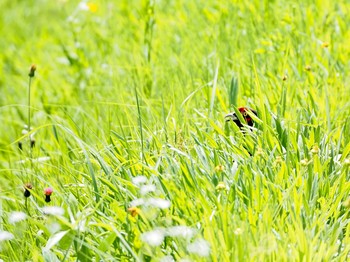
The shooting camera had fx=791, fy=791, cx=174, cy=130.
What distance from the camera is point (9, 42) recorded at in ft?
19.7

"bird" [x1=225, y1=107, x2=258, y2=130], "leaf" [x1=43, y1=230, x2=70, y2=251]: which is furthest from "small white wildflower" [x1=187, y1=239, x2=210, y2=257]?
"bird" [x1=225, y1=107, x2=258, y2=130]

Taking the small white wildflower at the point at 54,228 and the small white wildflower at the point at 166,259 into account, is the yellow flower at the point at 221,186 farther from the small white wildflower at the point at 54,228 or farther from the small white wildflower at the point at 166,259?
the small white wildflower at the point at 54,228

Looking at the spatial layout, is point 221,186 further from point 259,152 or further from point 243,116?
point 243,116

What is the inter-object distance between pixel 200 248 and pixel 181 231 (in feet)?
0.30

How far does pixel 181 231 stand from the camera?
82.7 inches

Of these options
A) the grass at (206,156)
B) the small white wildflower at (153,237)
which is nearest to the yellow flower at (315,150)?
the grass at (206,156)

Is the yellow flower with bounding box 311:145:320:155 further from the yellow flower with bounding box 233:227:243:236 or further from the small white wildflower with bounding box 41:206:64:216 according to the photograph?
the small white wildflower with bounding box 41:206:64:216

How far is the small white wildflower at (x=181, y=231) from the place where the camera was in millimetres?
2080

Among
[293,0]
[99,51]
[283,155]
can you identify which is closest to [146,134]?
[283,155]

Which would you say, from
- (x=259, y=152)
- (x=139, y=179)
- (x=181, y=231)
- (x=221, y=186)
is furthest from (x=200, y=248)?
(x=259, y=152)

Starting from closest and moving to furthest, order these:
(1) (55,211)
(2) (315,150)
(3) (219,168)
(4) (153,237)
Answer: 1. (4) (153,237)
2. (1) (55,211)
3. (3) (219,168)
4. (2) (315,150)

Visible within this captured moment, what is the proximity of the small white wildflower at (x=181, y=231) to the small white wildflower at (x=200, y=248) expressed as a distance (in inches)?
1.3

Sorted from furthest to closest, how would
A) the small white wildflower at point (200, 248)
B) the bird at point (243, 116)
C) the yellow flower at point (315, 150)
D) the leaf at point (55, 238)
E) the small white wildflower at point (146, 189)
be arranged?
the bird at point (243, 116) → the yellow flower at point (315, 150) → the small white wildflower at point (146, 189) → the leaf at point (55, 238) → the small white wildflower at point (200, 248)

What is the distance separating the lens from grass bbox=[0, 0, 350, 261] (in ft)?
7.00
